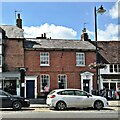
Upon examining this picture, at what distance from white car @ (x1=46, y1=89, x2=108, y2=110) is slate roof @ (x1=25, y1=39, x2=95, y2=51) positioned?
564 inches

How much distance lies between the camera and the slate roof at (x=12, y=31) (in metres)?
36.6

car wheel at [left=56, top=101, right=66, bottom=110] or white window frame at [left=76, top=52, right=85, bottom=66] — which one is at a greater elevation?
white window frame at [left=76, top=52, right=85, bottom=66]

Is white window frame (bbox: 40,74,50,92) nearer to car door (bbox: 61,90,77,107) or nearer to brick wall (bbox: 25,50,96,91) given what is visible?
brick wall (bbox: 25,50,96,91)

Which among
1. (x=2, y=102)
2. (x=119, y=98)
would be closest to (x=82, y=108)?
(x=2, y=102)

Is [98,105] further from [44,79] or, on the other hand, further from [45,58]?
[45,58]

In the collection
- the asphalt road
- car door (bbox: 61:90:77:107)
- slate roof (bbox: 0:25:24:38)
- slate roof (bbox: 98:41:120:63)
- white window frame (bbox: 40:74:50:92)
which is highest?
slate roof (bbox: 0:25:24:38)

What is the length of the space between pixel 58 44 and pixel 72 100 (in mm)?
16164

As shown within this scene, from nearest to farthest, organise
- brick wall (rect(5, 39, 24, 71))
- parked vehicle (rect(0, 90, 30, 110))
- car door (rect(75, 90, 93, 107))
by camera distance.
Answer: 1. parked vehicle (rect(0, 90, 30, 110))
2. car door (rect(75, 90, 93, 107))
3. brick wall (rect(5, 39, 24, 71))

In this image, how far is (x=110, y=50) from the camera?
1635 inches

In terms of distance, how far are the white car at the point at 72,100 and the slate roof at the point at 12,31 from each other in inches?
581

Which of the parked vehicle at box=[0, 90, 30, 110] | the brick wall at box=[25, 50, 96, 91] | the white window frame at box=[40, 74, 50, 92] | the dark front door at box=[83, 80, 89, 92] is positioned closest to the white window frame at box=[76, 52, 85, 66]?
the brick wall at box=[25, 50, 96, 91]

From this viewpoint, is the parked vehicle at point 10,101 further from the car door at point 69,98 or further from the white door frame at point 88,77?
the white door frame at point 88,77

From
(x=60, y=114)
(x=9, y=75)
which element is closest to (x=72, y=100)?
(x=60, y=114)

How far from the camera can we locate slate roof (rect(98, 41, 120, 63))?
40000 millimetres
